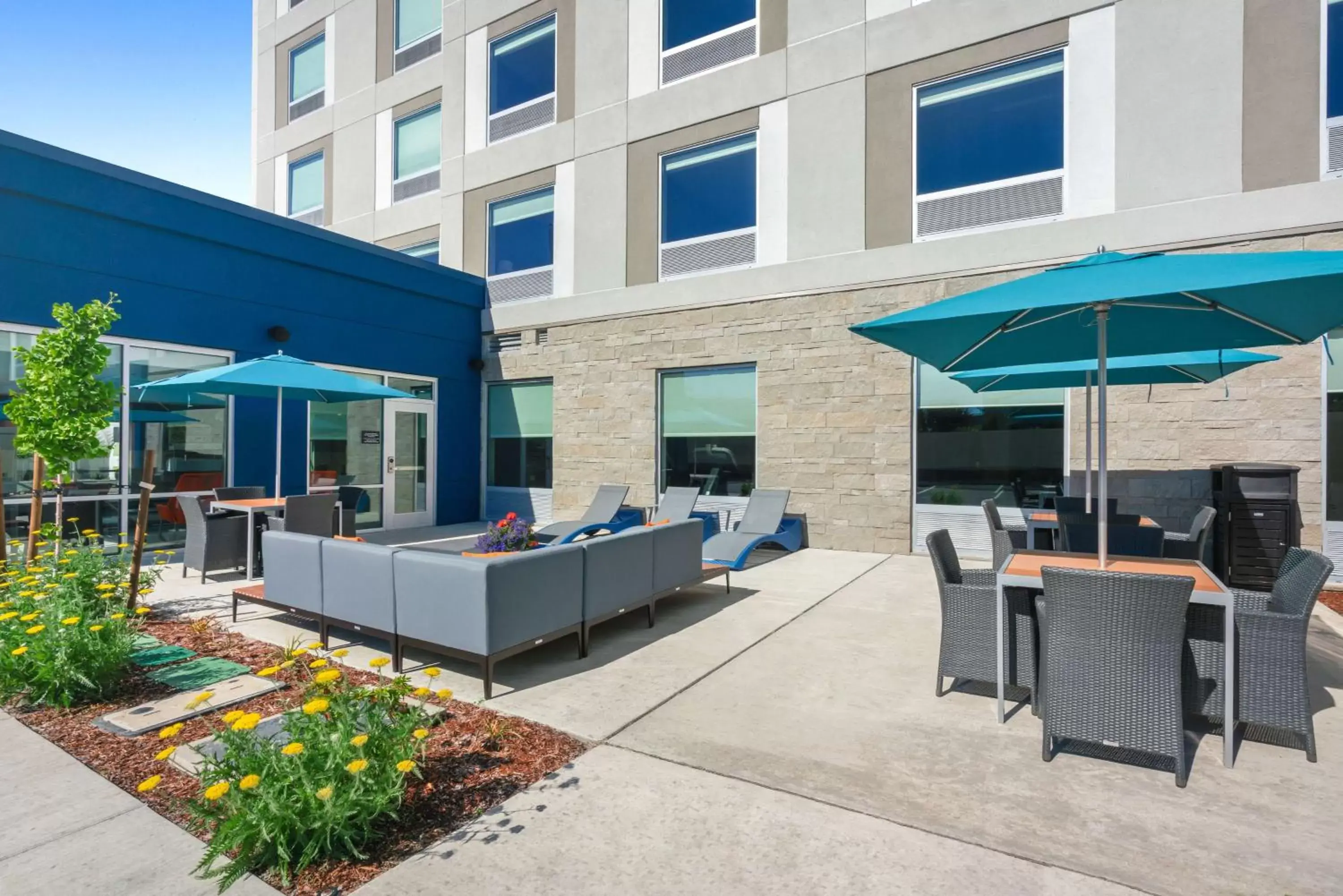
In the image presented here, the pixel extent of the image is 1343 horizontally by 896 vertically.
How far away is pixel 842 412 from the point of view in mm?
9719

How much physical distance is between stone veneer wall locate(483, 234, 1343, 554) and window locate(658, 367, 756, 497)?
0.22 metres

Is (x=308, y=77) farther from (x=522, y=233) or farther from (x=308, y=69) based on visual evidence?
(x=522, y=233)

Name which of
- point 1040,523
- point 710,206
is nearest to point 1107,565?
point 1040,523

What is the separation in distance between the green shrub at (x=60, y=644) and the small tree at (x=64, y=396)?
51.8 inches

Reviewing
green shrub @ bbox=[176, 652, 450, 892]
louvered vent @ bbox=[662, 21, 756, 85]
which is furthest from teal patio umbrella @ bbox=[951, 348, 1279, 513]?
louvered vent @ bbox=[662, 21, 756, 85]

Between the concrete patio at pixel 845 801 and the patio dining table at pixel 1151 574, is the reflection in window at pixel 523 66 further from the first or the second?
the patio dining table at pixel 1151 574

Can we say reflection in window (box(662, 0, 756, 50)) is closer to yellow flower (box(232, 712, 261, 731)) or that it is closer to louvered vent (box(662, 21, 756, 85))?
louvered vent (box(662, 21, 756, 85))

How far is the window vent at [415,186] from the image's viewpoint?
1480 centimetres

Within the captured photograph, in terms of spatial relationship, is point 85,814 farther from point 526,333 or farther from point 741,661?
point 526,333

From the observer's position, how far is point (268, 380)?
706 cm

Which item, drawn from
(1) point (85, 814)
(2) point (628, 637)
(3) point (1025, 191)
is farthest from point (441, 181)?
(1) point (85, 814)

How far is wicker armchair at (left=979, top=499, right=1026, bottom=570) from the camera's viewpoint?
18.7ft

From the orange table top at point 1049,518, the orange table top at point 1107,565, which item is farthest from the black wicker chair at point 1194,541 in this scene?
the orange table top at point 1107,565

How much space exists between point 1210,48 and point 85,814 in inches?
454
